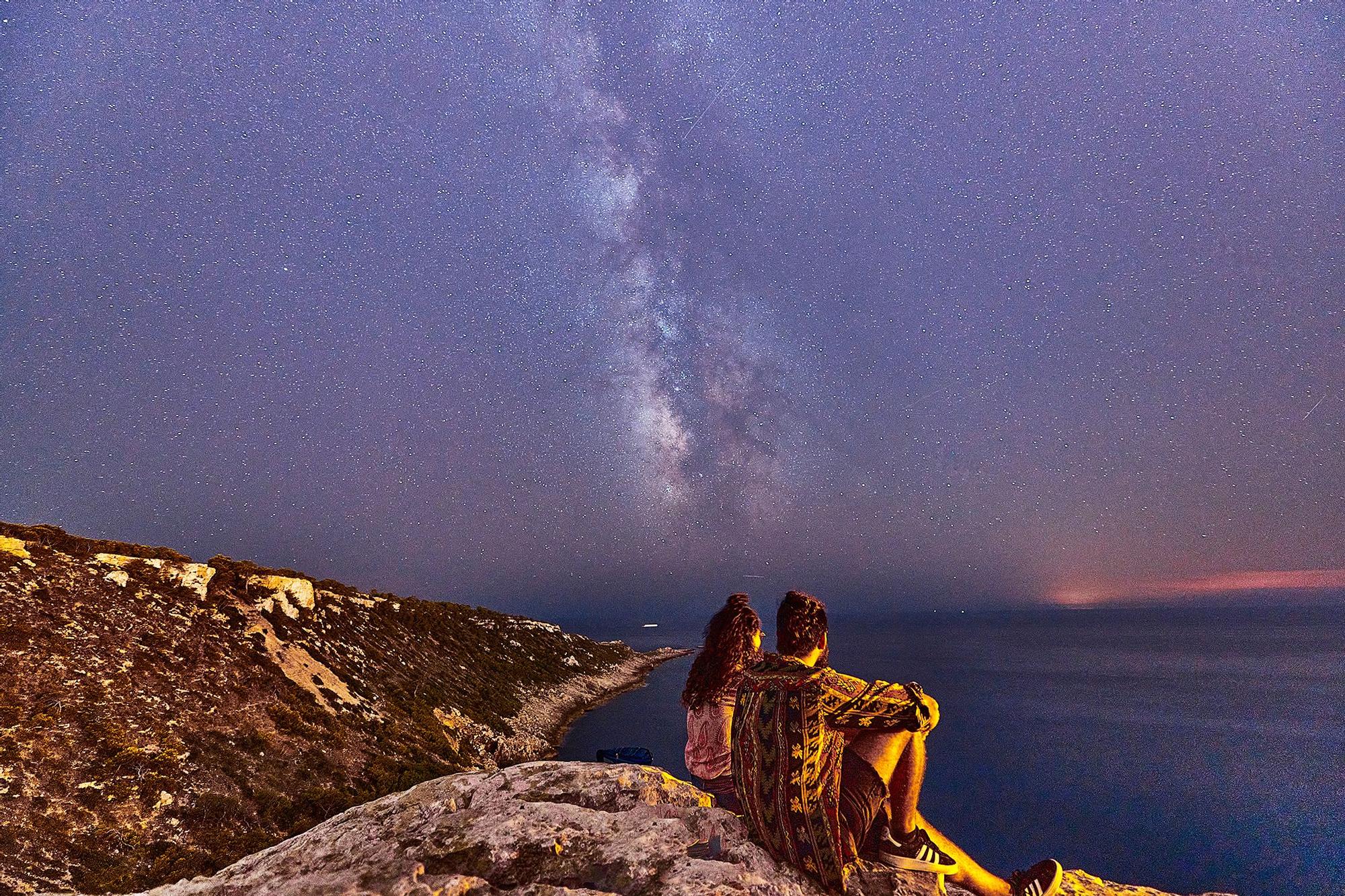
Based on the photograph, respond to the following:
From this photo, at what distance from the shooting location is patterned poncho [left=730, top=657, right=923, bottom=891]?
4.51 m

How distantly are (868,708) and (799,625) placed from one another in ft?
2.61

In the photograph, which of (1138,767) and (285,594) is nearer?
(285,594)

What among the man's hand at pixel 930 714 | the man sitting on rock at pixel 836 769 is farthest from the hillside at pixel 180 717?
the man's hand at pixel 930 714

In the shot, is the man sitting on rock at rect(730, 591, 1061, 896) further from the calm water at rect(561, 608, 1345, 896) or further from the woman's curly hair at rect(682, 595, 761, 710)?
the calm water at rect(561, 608, 1345, 896)

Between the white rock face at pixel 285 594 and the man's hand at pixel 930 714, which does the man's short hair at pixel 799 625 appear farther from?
the white rock face at pixel 285 594

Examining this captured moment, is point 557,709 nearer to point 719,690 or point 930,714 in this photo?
point 719,690

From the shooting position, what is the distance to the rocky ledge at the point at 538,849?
182 inches

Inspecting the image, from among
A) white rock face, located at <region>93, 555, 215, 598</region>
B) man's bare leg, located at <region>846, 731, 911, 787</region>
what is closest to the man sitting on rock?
man's bare leg, located at <region>846, 731, 911, 787</region>

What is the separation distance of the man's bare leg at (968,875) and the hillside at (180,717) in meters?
20.1

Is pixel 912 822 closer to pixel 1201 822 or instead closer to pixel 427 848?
pixel 427 848

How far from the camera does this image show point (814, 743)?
178 inches

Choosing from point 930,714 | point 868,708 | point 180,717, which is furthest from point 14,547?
point 930,714

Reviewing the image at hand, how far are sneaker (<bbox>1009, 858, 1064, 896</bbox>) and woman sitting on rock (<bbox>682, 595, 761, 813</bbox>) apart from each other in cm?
249

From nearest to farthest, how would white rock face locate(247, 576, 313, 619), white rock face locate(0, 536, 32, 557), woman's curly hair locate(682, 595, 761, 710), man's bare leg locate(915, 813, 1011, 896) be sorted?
man's bare leg locate(915, 813, 1011, 896), woman's curly hair locate(682, 595, 761, 710), white rock face locate(0, 536, 32, 557), white rock face locate(247, 576, 313, 619)
